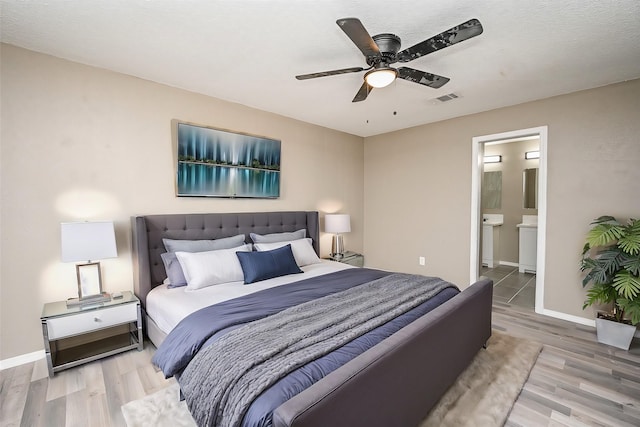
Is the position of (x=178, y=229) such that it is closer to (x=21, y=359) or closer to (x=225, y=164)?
(x=225, y=164)

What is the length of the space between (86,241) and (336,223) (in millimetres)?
2988

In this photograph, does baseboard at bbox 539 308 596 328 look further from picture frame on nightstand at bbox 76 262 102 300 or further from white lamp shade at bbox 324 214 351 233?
picture frame on nightstand at bbox 76 262 102 300

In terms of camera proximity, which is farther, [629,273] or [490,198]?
[490,198]

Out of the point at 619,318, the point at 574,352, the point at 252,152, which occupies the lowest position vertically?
the point at 574,352

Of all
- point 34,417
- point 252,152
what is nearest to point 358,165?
point 252,152

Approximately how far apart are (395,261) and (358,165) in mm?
1885

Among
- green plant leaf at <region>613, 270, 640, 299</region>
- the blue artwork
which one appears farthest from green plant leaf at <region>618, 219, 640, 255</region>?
the blue artwork

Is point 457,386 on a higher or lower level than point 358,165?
lower

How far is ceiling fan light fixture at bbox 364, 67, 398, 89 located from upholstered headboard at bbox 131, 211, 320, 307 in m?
2.23

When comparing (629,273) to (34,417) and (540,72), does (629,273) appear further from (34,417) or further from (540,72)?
(34,417)

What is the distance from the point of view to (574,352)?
2.58 meters

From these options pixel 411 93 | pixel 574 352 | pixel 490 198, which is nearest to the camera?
pixel 574 352

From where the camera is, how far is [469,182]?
399cm

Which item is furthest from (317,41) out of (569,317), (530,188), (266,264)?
(530,188)
